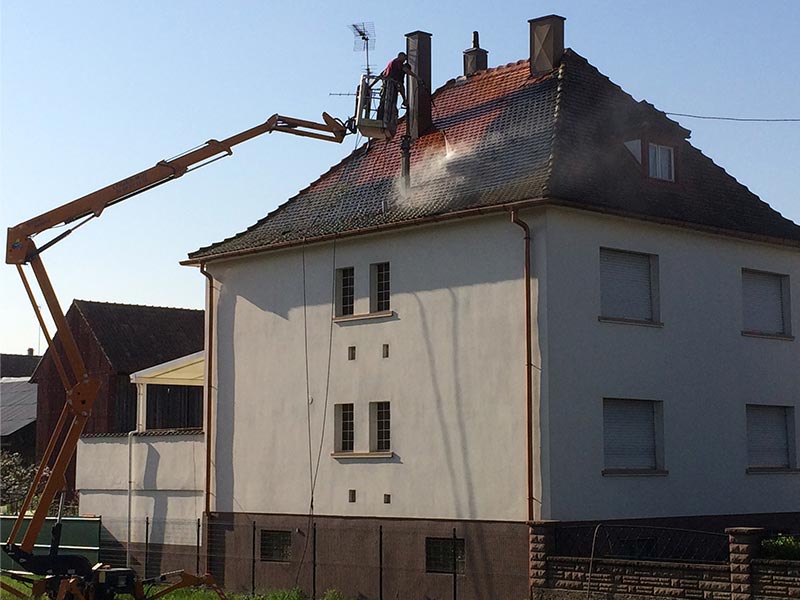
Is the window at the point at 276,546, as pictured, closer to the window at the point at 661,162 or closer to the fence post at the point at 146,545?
the fence post at the point at 146,545

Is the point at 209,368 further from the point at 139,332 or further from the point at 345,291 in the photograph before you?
the point at 139,332

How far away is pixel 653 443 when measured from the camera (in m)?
27.3

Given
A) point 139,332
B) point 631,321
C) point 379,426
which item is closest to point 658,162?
point 631,321

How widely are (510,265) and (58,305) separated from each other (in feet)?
28.8

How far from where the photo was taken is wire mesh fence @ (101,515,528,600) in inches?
1010

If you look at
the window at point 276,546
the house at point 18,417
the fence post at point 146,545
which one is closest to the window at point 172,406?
the house at point 18,417

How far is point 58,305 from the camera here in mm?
25516

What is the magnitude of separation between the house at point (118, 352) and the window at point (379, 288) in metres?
22.6

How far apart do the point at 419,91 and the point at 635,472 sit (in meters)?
10.6

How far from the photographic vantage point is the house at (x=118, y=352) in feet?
168

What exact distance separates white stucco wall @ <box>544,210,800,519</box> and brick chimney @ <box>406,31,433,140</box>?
637 centimetres

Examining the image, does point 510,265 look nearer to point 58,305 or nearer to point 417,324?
point 417,324

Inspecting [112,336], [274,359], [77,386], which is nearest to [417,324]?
[274,359]

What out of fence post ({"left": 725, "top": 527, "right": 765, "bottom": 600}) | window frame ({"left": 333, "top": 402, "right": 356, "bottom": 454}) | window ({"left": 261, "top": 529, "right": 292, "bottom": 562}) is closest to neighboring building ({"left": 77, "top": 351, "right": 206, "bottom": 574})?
window ({"left": 261, "top": 529, "right": 292, "bottom": 562})
